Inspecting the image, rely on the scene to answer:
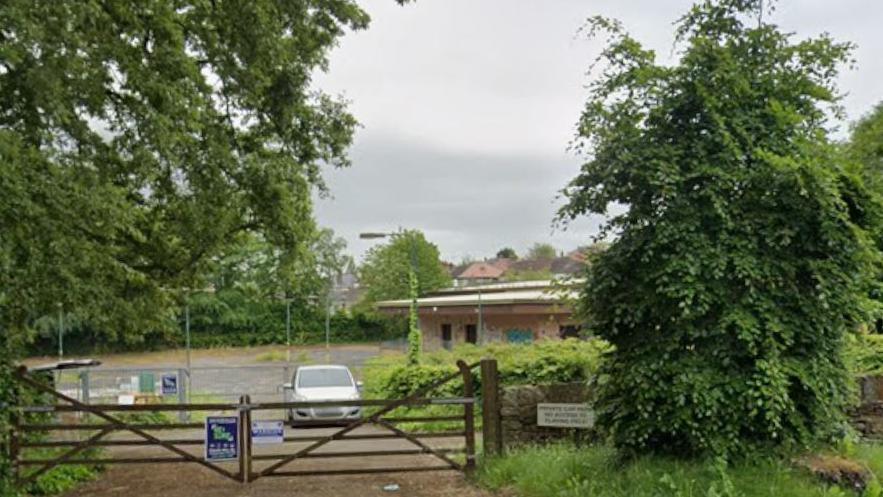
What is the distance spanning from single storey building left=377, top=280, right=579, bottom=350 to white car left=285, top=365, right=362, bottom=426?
6.07 m

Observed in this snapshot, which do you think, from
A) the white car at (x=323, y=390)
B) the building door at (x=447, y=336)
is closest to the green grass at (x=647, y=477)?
the white car at (x=323, y=390)

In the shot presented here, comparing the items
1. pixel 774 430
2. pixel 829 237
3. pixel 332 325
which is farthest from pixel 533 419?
pixel 332 325

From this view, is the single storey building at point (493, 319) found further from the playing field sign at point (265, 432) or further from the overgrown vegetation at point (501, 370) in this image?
the playing field sign at point (265, 432)

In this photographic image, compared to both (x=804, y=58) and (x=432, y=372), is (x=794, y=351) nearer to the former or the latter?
(x=804, y=58)

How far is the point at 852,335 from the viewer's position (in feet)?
27.3

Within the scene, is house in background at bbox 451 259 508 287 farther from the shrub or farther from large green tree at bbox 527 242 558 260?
the shrub

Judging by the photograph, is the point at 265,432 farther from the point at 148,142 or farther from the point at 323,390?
the point at 323,390

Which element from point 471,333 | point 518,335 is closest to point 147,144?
point 518,335

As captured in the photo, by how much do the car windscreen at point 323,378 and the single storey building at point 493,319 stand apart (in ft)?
19.7

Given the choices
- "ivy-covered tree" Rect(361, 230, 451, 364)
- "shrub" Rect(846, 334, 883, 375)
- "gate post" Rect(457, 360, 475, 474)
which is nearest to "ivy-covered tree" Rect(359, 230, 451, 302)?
"ivy-covered tree" Rect(361, 230, 451, 364)

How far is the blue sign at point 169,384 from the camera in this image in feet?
63.2

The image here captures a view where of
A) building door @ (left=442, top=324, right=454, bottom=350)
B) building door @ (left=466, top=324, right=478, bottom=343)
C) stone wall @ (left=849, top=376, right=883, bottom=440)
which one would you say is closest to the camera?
stone wall @ (left=849, top=376, right=883, bottom=440)

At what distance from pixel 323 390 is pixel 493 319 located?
11.8 meters

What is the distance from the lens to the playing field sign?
32.6ft
